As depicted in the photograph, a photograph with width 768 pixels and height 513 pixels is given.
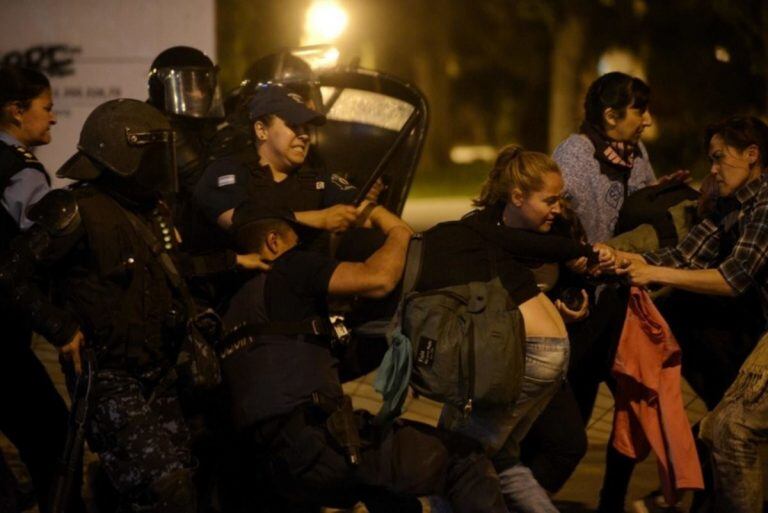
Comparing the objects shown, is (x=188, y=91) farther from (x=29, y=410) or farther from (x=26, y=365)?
(x=29, y=410)

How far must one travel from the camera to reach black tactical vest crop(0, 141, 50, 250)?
5.74 meters

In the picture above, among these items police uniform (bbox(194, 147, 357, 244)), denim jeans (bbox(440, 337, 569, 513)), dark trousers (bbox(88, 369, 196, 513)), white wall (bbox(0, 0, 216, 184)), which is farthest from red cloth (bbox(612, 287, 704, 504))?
white wall (bbox(0, 0, 216, 184))

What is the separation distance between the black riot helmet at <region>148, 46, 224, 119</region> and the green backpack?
2.20m

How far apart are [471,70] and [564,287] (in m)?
38.7

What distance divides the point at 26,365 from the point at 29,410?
17 centimetres

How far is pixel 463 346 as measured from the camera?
5.02 m

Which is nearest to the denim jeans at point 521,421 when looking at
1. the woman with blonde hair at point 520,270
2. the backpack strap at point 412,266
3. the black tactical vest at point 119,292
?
the woman with blonde hair at point 520,270

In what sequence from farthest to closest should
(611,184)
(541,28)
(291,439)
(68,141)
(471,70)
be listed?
(471,70) → (541,28) → (68,141) → (611,184) → (291,439)

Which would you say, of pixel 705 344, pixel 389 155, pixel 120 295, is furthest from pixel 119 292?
pixel 705 344

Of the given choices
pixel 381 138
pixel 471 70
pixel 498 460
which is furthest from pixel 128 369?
pixel 471 70

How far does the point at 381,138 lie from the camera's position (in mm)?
7832

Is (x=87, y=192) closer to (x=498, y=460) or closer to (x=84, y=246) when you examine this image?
(x=84, y=246)

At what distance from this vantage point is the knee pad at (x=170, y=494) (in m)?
5.05

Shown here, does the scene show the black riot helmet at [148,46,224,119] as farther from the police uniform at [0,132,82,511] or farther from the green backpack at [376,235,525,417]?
the green backpack at [376,235,525,417]
